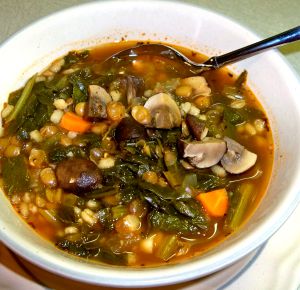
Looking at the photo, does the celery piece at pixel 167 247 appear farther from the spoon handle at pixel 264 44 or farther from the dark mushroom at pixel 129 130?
the spoon handle at pixel 264 44

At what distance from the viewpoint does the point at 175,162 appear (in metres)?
A: 2.42

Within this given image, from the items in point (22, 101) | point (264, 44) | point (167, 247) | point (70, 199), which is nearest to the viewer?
point (167, 247)

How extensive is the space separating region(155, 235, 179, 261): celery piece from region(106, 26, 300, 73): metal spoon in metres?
1.10

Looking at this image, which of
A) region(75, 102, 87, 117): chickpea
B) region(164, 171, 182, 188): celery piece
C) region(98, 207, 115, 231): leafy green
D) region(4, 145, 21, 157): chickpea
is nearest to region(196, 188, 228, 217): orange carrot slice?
region(164, 171, 182, 188): celery piece

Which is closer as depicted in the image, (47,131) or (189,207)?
(189,207)

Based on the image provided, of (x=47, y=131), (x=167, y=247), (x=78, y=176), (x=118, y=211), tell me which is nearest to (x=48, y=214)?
(x=78, y=176)

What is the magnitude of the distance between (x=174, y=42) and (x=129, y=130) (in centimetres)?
85

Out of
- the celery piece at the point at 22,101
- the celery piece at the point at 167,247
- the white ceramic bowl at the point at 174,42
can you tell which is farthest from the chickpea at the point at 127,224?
the celery piece at the point at 22,101

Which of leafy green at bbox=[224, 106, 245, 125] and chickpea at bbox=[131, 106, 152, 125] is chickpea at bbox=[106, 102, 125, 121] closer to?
chickpea at bbox=[131, 106, 152, 125]

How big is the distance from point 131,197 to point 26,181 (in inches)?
21.8

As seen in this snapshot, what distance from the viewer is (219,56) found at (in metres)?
2.86

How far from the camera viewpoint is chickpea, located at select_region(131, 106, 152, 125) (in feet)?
8.25

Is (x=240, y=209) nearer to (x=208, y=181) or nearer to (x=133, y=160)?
(x=208, y=181)

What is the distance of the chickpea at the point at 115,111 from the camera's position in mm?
2596
